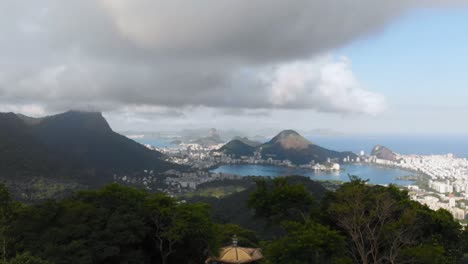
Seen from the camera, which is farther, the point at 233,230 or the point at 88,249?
the point at 233,230

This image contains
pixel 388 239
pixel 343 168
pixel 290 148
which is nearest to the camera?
pixel 388 239

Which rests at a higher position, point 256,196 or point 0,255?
point 256,196

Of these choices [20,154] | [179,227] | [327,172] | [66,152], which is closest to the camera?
[179,227]

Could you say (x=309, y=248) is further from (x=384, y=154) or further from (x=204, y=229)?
(x=384, y=154)

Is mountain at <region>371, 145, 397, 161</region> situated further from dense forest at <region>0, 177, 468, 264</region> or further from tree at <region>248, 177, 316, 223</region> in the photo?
dense forest at <region>0, 177, 468, 264</region>

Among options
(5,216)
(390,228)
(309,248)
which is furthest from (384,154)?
(5,216)

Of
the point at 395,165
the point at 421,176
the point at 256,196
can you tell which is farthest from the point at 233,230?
the point at 395,165

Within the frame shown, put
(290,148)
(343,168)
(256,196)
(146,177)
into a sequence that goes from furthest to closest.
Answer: (290,148), (343,168), (146,177), (256,196)

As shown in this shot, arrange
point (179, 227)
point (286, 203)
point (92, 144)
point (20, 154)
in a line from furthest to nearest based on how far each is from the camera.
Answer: point (92, 144) → point (20, 154) → point (286, 203) → point (179, 227)

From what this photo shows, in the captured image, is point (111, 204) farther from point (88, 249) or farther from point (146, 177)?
point (146, 177)
